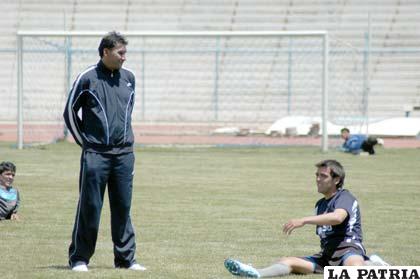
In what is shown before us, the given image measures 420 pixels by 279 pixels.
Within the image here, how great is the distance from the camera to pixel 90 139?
29.8 feet

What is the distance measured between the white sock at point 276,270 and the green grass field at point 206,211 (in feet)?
1.51

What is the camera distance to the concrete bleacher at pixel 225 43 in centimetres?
3303

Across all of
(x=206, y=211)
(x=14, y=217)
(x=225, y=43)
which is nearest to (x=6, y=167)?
(x=14, y=217)

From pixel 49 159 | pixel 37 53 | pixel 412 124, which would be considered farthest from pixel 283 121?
pixel 49 159

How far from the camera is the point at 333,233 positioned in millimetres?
8742

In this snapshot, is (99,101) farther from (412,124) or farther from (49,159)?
(412,124)

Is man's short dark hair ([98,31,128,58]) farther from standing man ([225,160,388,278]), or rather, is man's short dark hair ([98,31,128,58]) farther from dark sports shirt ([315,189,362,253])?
dark sports shirt ([315,189,362,253])

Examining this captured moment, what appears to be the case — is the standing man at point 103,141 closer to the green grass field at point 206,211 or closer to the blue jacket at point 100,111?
the blue jacket at point 100,111

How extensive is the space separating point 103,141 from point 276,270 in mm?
1813

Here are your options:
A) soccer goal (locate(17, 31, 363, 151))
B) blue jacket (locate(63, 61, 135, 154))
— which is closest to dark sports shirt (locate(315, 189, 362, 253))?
blue jacket (locate(63, 61, 135, 154))

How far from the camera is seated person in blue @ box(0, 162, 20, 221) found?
12.3 m

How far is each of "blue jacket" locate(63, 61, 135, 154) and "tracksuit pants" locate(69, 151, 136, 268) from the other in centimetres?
11

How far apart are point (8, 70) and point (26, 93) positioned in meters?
2.01

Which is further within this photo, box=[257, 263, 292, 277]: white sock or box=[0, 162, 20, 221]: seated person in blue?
box=[0, 162, 20, 221]: seated person in blue
